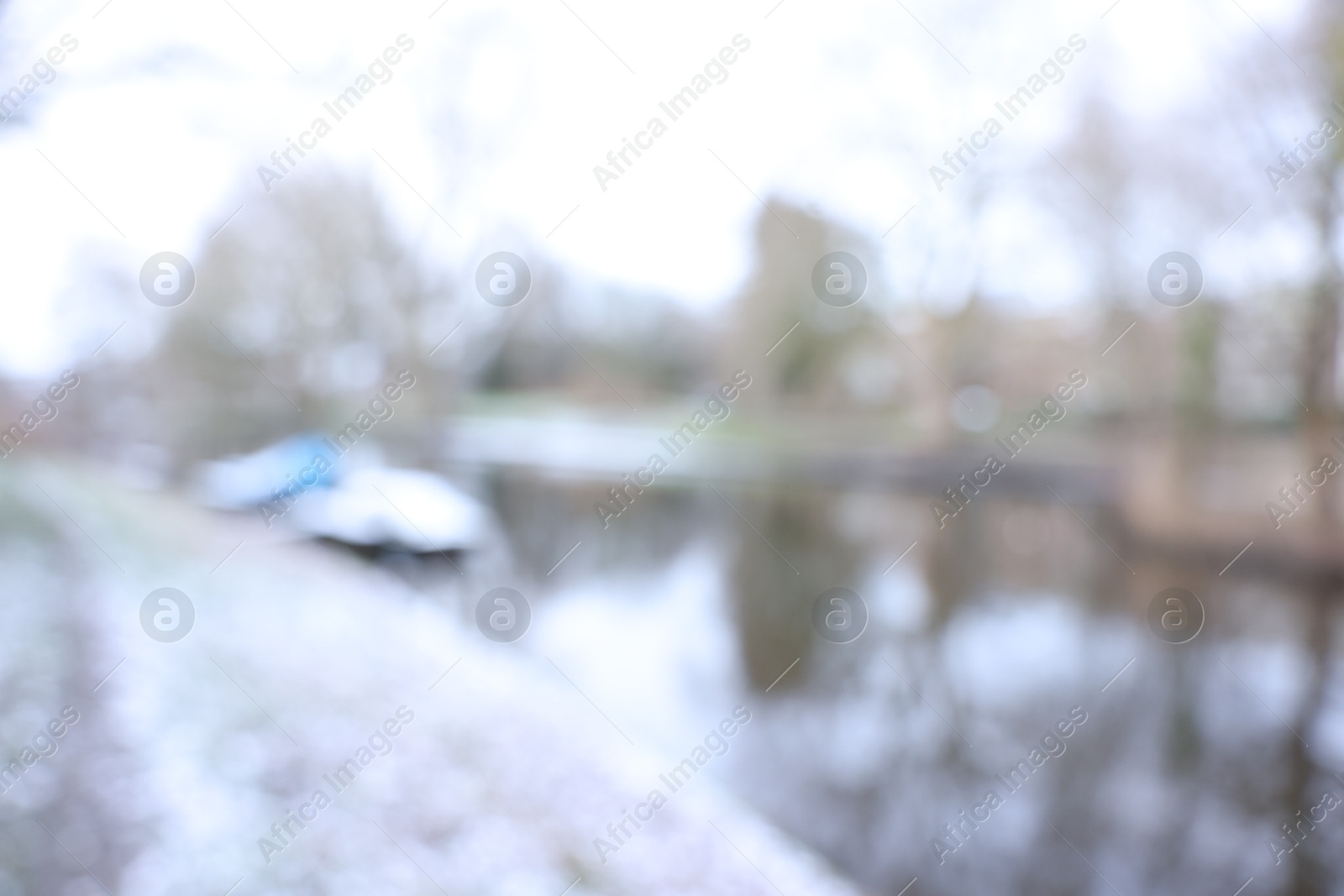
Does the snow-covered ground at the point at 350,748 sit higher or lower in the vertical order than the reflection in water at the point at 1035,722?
lower

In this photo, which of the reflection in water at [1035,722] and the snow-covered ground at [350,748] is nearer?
the snow-covered ground at [350,748]

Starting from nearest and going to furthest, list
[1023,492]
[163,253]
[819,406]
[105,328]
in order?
[163,253]
[105,328]
[1023,492]
[819,406]

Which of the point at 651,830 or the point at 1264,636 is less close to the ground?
the point at 1264,636

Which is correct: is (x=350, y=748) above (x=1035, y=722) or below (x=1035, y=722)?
below

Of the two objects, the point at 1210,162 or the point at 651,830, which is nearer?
the point at 651,830

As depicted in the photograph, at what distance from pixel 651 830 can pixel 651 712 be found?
2.18m

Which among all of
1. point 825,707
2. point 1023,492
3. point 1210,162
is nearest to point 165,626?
point 825,707

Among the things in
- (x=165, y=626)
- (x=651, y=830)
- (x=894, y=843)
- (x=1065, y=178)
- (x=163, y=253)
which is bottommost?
(x=165, y=626)

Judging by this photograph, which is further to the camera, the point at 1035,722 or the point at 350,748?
the point at 1035,722

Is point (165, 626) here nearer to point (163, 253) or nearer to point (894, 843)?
point (163, 253)

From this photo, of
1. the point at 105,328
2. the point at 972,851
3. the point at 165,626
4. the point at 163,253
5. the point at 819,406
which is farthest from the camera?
the point at 819,406

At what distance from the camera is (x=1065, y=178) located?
562 inches

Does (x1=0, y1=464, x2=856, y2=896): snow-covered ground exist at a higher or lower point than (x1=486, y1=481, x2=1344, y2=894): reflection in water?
lower

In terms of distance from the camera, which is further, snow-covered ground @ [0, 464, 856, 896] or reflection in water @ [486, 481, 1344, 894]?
reflection in water @ [486, 481, 1344, 894]
